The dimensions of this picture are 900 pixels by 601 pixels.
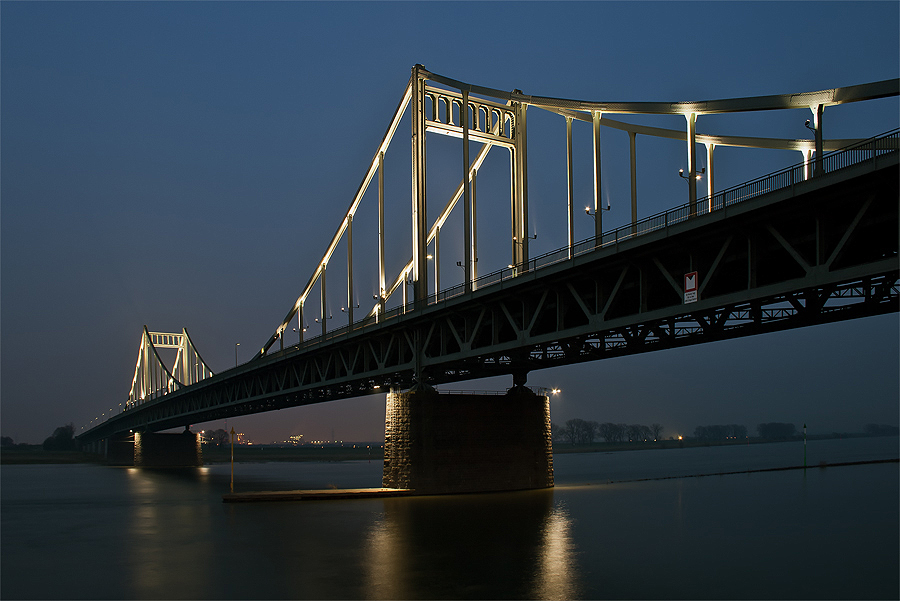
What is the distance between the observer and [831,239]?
24062 millimetres

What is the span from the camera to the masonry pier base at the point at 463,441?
42.4 m

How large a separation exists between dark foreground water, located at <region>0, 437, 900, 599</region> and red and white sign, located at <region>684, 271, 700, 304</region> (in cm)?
742

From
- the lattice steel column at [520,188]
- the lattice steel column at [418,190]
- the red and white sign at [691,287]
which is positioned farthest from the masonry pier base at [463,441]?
the red and white sign at [691,287]

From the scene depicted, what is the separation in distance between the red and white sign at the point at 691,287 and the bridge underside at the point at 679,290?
0.24 metres

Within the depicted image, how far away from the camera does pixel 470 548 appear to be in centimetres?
2544

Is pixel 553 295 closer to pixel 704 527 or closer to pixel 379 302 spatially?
pixel 704 527

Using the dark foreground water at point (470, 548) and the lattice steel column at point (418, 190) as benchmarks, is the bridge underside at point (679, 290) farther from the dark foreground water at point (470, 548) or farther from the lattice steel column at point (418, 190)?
the dark foreground water at point (470, 548)

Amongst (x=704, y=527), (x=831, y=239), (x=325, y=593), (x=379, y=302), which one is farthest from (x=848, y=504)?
(x=325, y=593)

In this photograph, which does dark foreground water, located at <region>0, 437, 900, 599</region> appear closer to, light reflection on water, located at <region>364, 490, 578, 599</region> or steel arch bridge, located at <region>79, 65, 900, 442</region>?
light reflection on water, located at <region>364, 490, 578, 599</region>

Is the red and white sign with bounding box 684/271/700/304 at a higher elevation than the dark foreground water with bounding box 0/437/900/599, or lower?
higher

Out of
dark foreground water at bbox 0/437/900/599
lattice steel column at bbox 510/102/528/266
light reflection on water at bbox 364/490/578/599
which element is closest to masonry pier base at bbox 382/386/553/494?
dark foreground water at bbox 0/437/900/599

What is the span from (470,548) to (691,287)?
10.3m

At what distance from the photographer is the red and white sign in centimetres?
2677

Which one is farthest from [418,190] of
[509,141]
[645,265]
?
[645,265]
